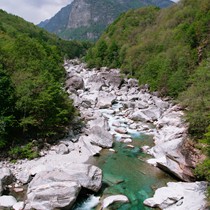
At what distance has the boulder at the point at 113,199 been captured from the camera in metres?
17.0

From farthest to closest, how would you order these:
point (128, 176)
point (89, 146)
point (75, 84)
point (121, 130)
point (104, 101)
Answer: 1. point (75, 84)
2. point (104, 101)
3. point (121, 130)
4. point (89, 146)
5. point (128, 176)

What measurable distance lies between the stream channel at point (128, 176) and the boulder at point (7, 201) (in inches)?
162

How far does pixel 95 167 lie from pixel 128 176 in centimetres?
348

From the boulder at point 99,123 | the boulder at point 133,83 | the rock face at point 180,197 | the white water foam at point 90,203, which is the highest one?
the boulder at point 133,83

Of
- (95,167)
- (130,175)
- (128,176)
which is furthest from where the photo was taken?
(130,175)

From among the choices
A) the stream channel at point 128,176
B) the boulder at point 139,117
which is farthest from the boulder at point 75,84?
the stream channel at point 128,176

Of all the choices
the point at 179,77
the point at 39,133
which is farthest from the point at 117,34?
the point at 39,133

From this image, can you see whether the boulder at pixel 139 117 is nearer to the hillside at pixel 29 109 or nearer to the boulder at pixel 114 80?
the hillside at pixel 29 109

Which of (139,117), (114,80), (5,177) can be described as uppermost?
(114,80)

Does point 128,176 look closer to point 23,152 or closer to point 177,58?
point 23,152

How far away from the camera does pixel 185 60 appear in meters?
45.9

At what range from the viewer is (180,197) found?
17234 mm

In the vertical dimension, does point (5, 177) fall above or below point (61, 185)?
above

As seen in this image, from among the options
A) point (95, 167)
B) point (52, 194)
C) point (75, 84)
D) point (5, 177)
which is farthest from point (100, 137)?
point (75, 84)
